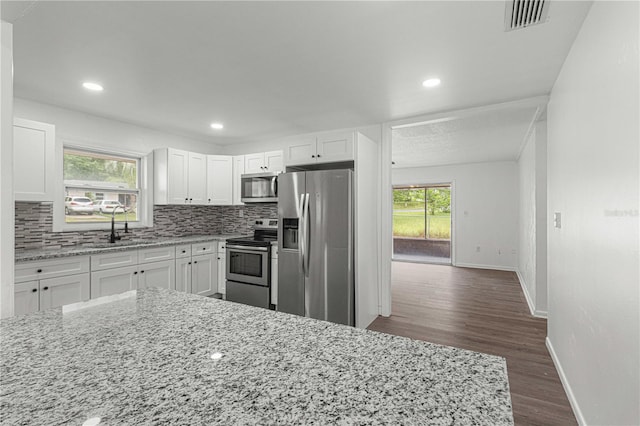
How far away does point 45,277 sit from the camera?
272cm

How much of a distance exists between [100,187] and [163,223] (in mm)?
896

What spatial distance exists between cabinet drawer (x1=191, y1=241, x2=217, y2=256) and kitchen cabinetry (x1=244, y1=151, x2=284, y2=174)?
1169mm

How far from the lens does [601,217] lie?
1.56 meters

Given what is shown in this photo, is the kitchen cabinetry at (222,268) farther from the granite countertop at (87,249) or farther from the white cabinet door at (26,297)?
the white cabinet door at (26,297)

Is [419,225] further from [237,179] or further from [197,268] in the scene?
[197,268]

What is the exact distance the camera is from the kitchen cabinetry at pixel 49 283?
2.58 metres

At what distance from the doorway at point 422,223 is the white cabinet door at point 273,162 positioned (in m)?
4.75

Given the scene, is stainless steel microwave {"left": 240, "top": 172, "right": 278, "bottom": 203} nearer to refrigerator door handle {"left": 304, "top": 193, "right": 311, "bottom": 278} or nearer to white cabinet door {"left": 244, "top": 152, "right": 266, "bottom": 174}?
white cabinet door {"left": 244, "top": 152, "right": 266, "bottom": 174}

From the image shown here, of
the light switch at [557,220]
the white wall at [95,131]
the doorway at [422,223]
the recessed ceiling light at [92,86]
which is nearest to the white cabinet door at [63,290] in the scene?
the white wall at [95,131]

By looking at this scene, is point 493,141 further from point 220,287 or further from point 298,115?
point 220,287

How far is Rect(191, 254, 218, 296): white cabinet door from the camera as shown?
13.3 feet

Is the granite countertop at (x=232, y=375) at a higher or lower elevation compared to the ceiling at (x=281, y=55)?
lower

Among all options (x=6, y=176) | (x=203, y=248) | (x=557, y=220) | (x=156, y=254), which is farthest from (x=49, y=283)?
(x=557, y=220)

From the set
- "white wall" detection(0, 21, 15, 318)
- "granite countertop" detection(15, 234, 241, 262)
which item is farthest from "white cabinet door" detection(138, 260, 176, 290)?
"white wall" detection(0, 21, 15, 318)
